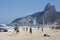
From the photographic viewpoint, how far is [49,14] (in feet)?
496

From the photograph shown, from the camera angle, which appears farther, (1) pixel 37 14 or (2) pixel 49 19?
(1) pixel 37 14

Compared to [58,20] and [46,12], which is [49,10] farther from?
[58,20]

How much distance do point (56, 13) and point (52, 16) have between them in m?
6.07

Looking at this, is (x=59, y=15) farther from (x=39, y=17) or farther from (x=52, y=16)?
(x=39, y=17)

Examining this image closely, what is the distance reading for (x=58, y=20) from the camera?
145 meters

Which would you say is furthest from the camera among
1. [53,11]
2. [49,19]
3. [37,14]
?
[37,14]

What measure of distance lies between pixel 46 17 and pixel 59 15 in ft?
31.8

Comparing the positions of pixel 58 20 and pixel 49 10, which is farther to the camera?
pixel 49 10

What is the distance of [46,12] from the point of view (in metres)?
152

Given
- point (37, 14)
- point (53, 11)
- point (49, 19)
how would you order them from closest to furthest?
point (49, 19), point (53, 11), point (37, 14)

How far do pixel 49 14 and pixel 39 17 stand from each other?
8193mm

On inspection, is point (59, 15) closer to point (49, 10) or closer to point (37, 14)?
point (49, 10)

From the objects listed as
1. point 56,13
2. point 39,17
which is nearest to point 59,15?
point 56,13

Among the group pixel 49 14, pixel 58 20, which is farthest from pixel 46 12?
pixel 58 20
